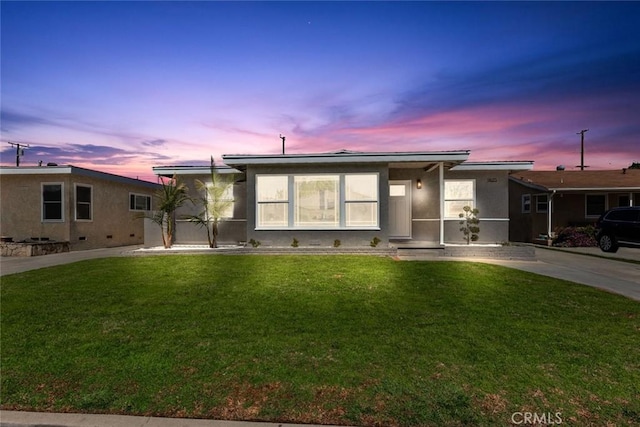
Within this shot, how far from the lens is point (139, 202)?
19.2 m

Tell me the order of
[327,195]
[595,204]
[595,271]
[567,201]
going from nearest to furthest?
1. [595,271]
2. [327,195]
3. [595,204]
4. [567,201]

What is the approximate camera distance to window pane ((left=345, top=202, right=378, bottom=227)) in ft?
40.8

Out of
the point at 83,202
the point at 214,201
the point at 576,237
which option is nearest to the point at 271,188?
the point at 214,201

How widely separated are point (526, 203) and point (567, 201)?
86.7 inches

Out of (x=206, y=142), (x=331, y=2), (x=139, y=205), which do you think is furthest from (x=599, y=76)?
(x=139, y=205)

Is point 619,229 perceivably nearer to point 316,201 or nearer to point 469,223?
point 469,223

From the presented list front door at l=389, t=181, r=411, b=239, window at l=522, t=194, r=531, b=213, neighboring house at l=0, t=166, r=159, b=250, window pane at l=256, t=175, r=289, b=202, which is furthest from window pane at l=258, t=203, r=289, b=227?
window at l=522, t=194, r=531, b=213

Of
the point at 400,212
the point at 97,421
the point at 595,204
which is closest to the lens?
the point at 97,421

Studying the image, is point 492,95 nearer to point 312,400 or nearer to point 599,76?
point 599,76

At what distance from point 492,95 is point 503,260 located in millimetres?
7942

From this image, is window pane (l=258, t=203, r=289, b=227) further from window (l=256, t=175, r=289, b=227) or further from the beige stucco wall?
the beige stucco wall

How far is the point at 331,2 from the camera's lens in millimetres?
10578

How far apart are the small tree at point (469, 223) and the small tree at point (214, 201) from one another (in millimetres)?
9569

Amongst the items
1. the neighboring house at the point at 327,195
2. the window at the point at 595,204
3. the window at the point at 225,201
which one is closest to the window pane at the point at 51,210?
the window at the point at 225,201
